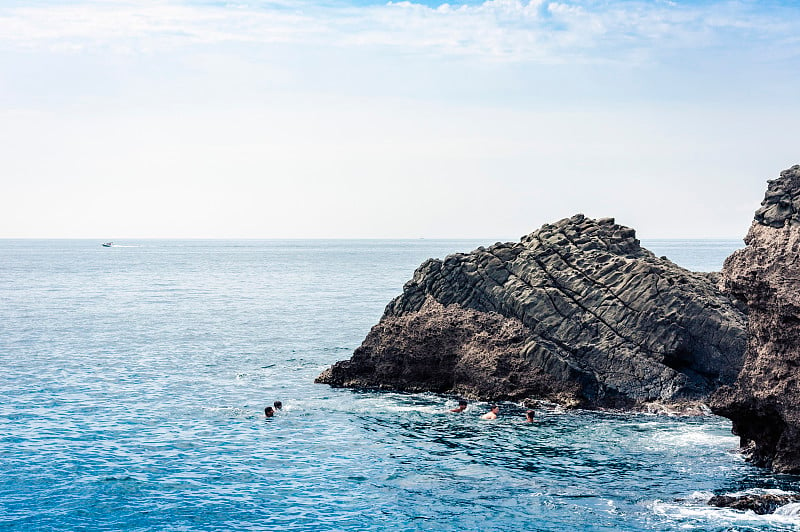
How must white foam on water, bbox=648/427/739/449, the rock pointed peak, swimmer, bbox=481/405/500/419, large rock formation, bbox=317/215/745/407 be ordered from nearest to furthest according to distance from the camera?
the rock pointed peak < white foam on water, bbox=648/427/739/449 < swimmer, bbox=481/405/500/419 < large rock formation, bbox=317/215/745/407

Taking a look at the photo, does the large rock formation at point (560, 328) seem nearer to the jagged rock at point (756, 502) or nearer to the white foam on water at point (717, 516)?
the jagged rock at point (756, 502)

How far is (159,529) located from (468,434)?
1808cm

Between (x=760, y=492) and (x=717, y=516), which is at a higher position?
(x=760, y=492)

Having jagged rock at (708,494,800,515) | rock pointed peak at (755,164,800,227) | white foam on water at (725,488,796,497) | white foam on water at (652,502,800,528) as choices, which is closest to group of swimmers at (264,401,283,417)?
white foam on water at (652,502,800,528)

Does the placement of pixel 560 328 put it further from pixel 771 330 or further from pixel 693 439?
pixel 771 330

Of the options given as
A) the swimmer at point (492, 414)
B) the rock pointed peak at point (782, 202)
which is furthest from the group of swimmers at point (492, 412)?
the rock pointed peak at point (782, 202)

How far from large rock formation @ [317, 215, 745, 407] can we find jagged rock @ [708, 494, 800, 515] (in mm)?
16389

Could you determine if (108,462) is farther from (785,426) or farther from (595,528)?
(785,426)

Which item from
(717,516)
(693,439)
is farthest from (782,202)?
(717,516)

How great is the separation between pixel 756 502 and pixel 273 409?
2802cm

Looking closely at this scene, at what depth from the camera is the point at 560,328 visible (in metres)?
53.0

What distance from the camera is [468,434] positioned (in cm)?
4384

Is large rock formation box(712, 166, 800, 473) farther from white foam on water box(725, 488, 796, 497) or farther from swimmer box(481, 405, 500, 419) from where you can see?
swimmer box(481, 405, 500, 419)

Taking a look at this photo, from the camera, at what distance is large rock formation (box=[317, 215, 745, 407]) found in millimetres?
50219
